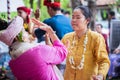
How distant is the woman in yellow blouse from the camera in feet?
14.1

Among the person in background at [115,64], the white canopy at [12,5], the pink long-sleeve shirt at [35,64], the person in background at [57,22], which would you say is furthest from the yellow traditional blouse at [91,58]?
the person in background at [115,64]

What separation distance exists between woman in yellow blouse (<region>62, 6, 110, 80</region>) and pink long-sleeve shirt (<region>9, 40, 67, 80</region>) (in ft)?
3.62

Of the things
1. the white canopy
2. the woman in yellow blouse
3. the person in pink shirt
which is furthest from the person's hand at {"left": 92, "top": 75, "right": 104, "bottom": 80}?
the white canopy

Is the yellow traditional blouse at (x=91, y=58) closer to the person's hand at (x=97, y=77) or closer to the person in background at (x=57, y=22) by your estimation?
the person's hand at (x=97, y=77)

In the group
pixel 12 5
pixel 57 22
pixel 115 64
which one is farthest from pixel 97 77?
pixel 115 64

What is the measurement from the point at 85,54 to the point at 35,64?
1288mm

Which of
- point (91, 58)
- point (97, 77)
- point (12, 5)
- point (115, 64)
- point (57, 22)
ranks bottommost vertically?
point (115, 64)

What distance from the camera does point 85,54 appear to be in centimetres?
437

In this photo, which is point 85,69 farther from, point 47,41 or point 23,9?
point 23,9

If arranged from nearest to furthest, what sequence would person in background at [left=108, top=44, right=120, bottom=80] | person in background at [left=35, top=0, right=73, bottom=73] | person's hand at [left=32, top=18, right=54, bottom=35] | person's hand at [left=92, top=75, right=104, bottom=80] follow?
1. person's hand at [left=32, top=18, right=54, bottom=35]
2. person's hand at [left=92, top=75, right=104, bottom=80]
3. person in background at [left=35, top=0, right=73, bottom=73]
4. person in background at [left=108, top=44, right=120, bottom=80]

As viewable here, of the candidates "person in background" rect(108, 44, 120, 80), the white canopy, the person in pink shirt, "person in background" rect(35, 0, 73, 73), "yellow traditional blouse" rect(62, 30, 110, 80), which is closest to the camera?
the person in pink shirt

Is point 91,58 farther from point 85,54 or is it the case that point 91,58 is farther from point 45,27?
point 45,27

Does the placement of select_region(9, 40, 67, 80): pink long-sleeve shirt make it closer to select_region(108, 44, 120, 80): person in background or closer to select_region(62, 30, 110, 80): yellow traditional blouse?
select_region(62, 30, 110, 80): yellow traditional blouse

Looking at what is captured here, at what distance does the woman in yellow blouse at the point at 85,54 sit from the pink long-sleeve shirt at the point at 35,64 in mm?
Answer: 1103
